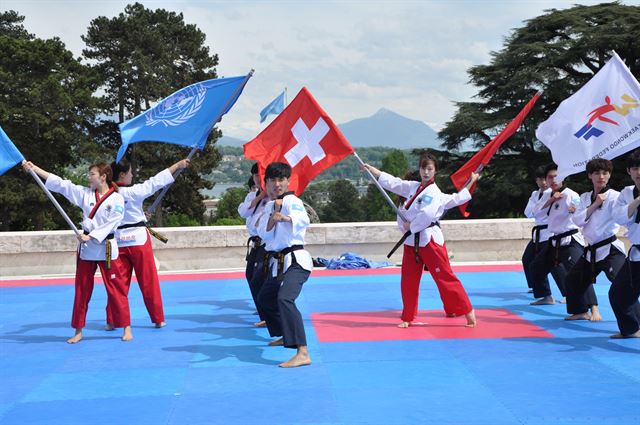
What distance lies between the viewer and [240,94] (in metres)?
7.66

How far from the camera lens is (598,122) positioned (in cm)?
725

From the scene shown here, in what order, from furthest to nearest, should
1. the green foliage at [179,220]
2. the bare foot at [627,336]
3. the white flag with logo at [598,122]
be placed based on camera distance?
the green foliage at [179,220] → the white flag with logo at [598,122] → the bare foot at [627,336]

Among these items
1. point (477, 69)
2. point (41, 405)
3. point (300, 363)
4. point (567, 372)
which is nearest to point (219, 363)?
point (300, 363)

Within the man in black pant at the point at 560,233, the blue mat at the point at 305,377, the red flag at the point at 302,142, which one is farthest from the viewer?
the man in black pant at the point at 560,233

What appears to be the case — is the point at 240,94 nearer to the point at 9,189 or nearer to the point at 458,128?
the point at 9,189

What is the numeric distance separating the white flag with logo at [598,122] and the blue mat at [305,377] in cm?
173

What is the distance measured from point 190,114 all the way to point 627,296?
4.58 meters

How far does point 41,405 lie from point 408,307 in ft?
12.2

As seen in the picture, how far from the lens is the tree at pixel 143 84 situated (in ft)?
130

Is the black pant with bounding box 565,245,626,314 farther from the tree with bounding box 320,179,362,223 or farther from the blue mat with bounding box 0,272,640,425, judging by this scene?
the tree with bounding box 320,179,362,223

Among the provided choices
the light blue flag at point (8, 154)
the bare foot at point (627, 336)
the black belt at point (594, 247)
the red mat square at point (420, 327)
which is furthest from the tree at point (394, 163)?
the light blue flag at point (8, 154)

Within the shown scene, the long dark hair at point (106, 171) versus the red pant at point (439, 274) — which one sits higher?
the long dark hair at point (106, 171)

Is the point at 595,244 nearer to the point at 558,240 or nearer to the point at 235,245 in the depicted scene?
the point at 558,240

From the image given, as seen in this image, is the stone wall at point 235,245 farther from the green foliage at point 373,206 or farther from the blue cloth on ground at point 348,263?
the green foliage at point 373,206
